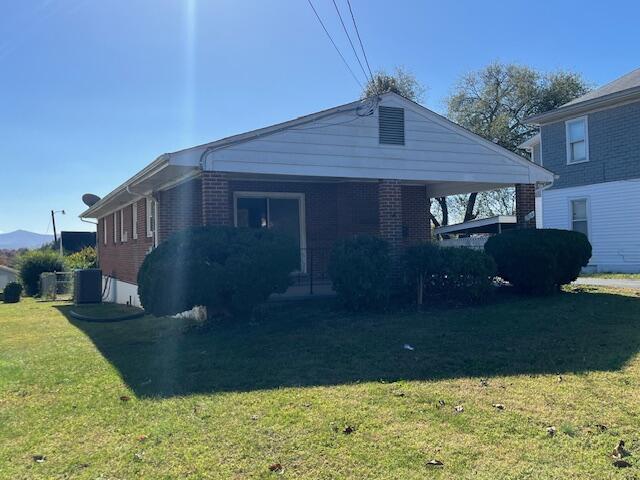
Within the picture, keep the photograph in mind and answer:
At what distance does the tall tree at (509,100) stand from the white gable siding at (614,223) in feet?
45.2

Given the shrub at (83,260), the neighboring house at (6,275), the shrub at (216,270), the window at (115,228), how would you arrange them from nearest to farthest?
1. the shrub at (216,270)
2. the window at (115,228)
3. the shrub at (83,260)
4. the neighboring house at (6,275)

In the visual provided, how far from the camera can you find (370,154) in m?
11.3

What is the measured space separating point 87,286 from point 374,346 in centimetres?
1372

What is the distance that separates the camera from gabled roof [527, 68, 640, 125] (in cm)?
1811

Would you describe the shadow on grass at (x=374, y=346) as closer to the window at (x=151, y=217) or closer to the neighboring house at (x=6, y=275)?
the window at (x=151, y=217)

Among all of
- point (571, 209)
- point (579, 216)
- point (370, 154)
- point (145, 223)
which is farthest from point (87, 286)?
point (579, 216)

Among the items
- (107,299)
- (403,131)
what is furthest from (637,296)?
(107,299)

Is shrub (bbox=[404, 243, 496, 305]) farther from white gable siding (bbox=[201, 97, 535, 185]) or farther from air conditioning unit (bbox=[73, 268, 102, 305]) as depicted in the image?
air conditioning unit (bbox=[73, 268, 102, 305])

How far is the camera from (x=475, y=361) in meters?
6.43

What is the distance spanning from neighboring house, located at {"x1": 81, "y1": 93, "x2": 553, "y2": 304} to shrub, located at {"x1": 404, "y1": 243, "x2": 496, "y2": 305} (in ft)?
2.71

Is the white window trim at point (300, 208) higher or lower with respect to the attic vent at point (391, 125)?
lower

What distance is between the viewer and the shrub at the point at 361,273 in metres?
9.56

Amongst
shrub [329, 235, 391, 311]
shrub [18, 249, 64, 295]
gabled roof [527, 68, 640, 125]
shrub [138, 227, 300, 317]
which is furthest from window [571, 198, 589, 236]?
shrub [18, 249, 64, 295]

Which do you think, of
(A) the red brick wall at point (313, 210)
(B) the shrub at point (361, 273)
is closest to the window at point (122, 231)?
(A) the red brick wall at point (313, 210)
